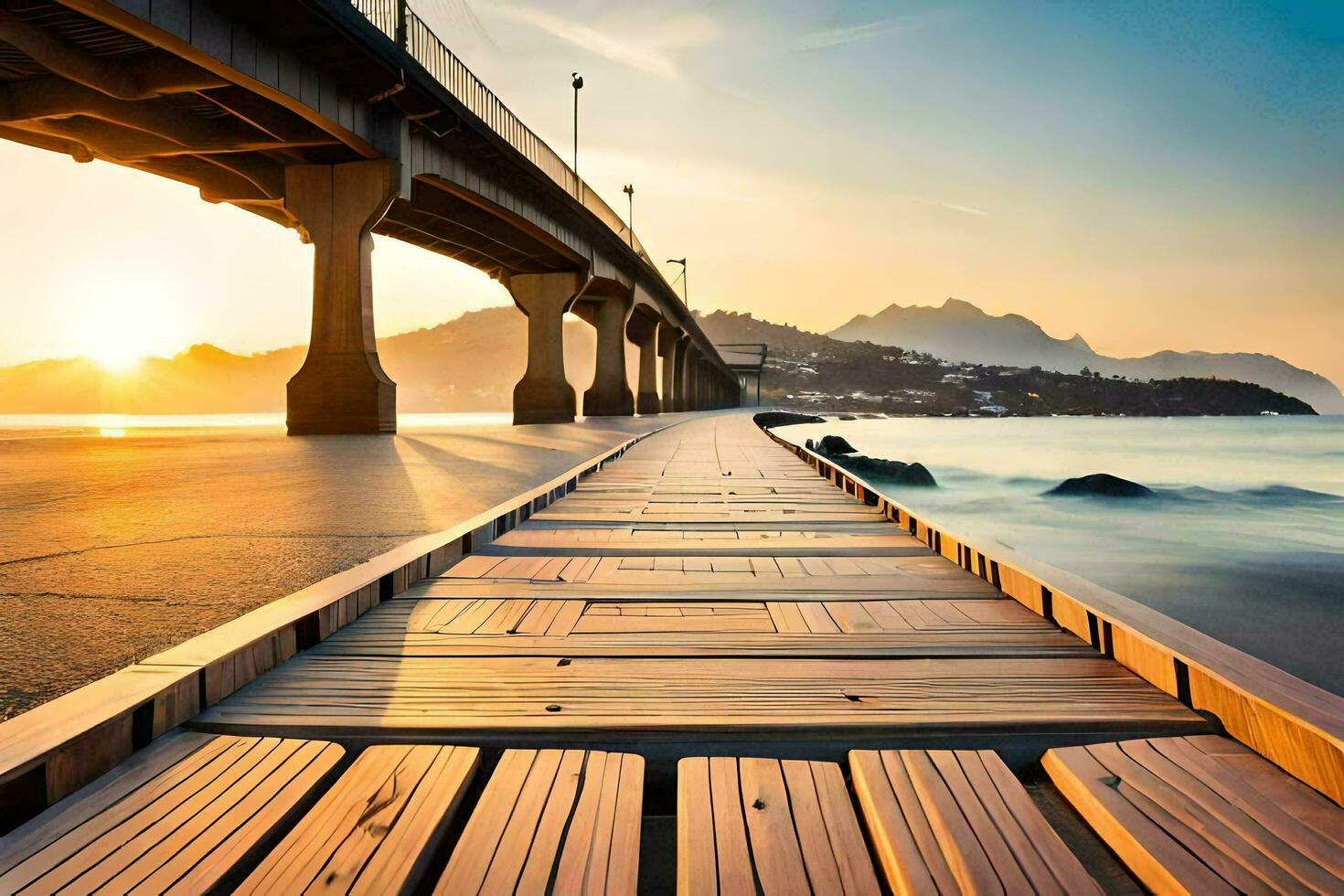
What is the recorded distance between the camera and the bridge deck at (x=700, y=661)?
1.79 meters

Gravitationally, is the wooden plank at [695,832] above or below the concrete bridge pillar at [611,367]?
below

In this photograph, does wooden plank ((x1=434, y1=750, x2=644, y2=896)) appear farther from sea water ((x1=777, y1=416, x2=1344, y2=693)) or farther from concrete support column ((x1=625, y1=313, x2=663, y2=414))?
concrete support column ((x1=625, y1=313, x2=663, y2=414))

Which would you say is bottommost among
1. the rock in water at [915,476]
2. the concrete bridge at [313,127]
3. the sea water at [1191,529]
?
the sea water at [1191,529]

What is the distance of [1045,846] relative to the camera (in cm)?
132

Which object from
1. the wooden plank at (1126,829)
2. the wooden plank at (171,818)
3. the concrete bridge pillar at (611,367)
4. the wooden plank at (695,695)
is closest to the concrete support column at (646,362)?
the concrete bridge pillar at (611,367)

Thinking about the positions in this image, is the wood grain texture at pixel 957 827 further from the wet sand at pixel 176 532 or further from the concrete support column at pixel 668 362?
the concrete support column at pixel 668 362

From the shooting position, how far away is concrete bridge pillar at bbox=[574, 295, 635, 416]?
34.1m

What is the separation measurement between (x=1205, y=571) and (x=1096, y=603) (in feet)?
58.3

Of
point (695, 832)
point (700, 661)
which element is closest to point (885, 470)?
point (700, 661)

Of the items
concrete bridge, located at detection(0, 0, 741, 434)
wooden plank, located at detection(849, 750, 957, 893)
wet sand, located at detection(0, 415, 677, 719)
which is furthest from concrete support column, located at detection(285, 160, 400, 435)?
wooden plank, located at detection(849, 750, 957, 893)

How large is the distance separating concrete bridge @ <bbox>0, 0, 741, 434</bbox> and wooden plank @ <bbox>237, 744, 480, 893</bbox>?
38.5 feet

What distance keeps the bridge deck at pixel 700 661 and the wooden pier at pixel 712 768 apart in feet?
0.04

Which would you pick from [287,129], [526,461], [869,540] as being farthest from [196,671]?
[287,129]

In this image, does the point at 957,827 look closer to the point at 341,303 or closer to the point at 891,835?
the point at 891,835
